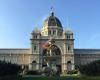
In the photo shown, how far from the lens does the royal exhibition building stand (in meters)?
94.1

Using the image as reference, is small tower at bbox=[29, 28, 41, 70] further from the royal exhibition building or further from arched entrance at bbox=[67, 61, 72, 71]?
arched entrance at bbox=[67, 61, 72, 71]

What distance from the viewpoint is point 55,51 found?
9350cm

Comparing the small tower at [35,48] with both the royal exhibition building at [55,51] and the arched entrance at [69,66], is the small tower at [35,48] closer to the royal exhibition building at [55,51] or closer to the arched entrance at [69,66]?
the royal exhibition building at [55,51]

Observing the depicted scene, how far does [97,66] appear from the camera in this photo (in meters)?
44.2

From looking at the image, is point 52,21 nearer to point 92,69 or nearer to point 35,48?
point 35,48

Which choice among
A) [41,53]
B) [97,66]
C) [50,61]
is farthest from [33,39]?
[97,66]

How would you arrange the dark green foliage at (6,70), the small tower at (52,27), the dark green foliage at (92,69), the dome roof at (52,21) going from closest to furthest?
1. the dark green foliage at (6,70)
2. the dark green foliage at (92,69)
3. the small tower at (52,27)
4. the dome roof at (52,21)

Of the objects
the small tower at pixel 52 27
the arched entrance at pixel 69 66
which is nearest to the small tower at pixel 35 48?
the small tower at pixel 52 27

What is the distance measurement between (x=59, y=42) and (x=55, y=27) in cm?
829

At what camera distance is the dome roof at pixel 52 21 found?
10438 cm

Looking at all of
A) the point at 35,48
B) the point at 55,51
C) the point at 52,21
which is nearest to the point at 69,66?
the point at 55,51

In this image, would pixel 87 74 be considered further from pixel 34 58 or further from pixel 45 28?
pixel 45 28

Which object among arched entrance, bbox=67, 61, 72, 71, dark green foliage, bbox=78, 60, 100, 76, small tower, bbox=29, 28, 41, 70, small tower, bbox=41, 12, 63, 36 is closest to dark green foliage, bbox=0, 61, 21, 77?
dark green foliage, bbox=78, 60, 100, 76

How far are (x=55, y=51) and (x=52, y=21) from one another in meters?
15.8
